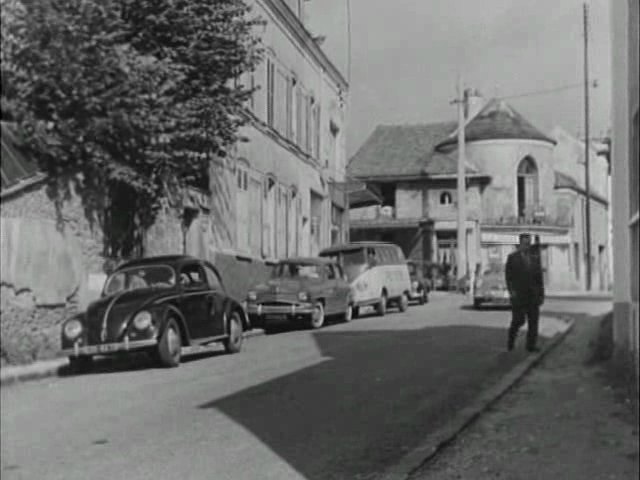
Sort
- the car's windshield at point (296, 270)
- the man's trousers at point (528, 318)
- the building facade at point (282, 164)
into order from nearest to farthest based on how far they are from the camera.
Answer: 1. the man's trousers at point (528, 318)
2. the car's windshield at point (296, 270)
3. the building facade at point (282, 164)

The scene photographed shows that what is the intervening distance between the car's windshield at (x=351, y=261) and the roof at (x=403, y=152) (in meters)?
13.6

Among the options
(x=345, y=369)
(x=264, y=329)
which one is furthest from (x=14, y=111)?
(x=264, y=329)

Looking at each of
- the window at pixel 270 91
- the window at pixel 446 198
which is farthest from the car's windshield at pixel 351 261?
the window at pixel 446 198

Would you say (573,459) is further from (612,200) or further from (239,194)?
(239,194)

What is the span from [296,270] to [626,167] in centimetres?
1305

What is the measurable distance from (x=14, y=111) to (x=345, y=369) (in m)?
4.94

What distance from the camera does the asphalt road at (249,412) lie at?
6.84 metres

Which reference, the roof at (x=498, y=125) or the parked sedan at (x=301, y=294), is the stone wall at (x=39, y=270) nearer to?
the parked sedan at (x=301, y=294)

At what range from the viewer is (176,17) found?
1623 centimetres

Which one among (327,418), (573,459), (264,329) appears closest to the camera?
(573,459)

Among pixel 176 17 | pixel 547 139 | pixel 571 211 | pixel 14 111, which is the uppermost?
pixel 176 17

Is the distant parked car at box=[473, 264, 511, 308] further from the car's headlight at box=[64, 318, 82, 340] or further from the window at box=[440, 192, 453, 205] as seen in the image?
the car's headlight at box=[64, 318, 82, 340]

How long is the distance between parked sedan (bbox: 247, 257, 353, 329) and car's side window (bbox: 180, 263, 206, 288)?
484cm

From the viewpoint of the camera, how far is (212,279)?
1509 centimetres
